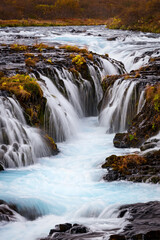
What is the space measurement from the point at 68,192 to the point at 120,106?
19.7 feet

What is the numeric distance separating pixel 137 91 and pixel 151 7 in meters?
42.1

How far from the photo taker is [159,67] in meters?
15.7

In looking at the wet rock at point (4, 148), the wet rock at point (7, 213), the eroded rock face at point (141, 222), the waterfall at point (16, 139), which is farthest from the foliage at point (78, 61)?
the eroded rock face at point (141, 222)

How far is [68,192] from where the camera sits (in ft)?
27.2

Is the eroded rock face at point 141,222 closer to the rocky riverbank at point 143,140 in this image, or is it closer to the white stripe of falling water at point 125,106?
the rocky riverbank at point 143,140

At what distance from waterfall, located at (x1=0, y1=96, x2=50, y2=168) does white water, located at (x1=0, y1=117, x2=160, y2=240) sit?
0.33m

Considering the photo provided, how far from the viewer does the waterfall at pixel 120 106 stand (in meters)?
13.2

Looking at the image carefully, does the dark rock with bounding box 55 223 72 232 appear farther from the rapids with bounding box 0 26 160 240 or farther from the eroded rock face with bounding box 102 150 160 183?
the eroded rock face with bounding box 102 150 160 183

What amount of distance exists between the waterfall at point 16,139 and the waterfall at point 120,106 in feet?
11.4

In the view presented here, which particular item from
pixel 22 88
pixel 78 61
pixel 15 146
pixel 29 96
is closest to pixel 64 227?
pixel 15 146

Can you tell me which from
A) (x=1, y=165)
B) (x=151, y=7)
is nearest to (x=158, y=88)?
(x=1, y=165)

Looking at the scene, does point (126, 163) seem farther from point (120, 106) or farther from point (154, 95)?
point (120, 106)

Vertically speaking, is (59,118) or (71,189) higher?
(59,118)

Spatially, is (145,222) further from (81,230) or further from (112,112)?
(112,112)
